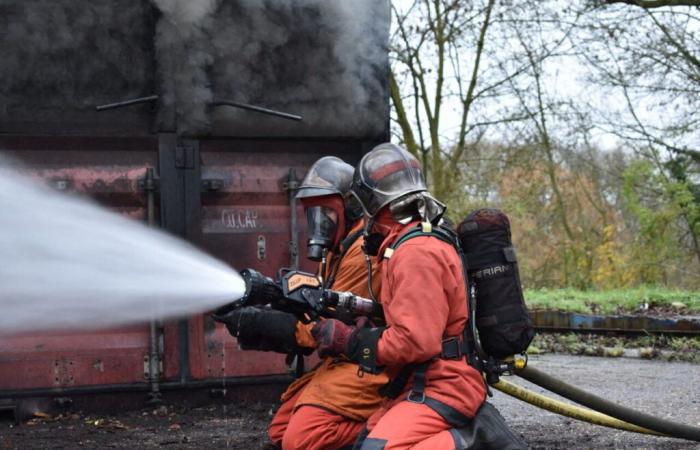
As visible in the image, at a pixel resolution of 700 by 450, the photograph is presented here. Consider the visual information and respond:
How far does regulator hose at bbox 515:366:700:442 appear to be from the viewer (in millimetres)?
4809

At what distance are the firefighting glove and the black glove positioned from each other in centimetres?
55

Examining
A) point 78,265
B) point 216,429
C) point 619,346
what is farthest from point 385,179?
point 619,346

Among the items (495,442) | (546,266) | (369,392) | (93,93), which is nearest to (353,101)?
(93,93)

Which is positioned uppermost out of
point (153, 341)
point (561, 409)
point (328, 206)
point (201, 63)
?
point (201, 63)

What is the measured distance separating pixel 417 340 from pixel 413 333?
3cm

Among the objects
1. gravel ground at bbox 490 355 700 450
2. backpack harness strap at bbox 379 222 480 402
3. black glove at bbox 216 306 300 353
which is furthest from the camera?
gravel ground at bbox 490 355 700 450

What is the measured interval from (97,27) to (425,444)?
11.8 feet

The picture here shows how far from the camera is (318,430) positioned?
4.05 m

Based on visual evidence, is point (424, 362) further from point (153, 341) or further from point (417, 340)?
point (153, 341)

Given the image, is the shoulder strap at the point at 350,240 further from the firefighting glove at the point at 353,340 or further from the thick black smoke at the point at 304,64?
the thick black smoke at the point at 304,64

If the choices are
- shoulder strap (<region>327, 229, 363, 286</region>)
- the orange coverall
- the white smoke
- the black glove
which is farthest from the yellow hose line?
the white smoke

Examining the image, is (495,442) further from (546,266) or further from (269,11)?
(546,266)

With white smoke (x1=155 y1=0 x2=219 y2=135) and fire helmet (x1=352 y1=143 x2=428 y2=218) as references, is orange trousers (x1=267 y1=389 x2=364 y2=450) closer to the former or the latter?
fire helmet (x1=352 y1=143 x2=428 y2=218)

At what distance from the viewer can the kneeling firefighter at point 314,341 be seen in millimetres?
4105
